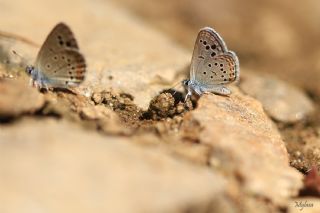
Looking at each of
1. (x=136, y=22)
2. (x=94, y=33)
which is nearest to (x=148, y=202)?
(x=94, y=33)

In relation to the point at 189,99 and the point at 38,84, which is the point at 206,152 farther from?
the point at 38,84

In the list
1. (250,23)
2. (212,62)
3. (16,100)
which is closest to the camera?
(16,100)

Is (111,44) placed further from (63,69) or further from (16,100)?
(16,100)

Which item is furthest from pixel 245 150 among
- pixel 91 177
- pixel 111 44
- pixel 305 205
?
pixel 111 44

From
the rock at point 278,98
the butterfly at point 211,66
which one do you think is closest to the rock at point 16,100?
the butterfly at point 211,66

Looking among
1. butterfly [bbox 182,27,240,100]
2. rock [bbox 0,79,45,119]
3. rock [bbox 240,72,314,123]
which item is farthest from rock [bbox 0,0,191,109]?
rock [bbox 0,79,45,119]

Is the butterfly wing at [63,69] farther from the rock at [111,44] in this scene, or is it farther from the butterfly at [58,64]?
the rock at [111,44]

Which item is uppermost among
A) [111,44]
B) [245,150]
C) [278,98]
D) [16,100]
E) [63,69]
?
[111,44]
